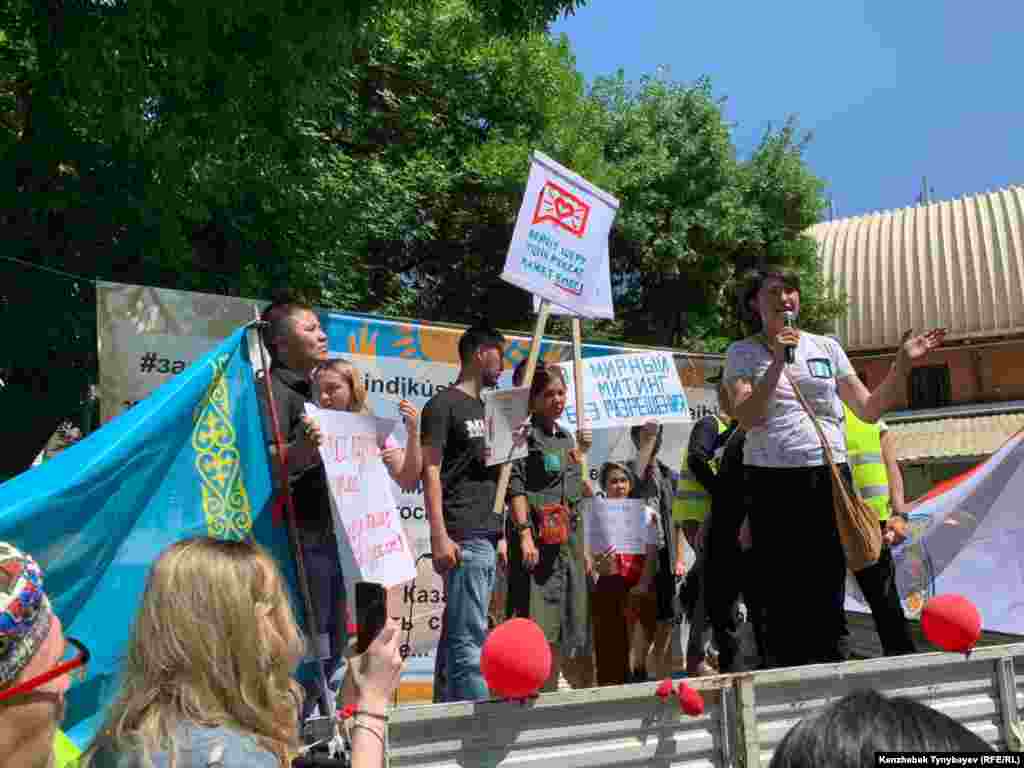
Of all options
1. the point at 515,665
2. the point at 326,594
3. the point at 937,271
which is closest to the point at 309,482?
the point at 326,594

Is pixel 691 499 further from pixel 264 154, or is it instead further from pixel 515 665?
pixel 264 154

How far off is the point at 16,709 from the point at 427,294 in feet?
49.0

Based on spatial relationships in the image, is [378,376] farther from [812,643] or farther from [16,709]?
[16,709]

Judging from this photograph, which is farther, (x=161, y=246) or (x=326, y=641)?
(x=161, y=246)

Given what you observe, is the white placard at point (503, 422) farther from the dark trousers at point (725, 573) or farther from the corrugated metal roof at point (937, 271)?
the corrugated metal roof at point (937, 271)

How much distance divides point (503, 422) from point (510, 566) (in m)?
0.77

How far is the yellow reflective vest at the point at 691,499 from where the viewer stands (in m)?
6.41

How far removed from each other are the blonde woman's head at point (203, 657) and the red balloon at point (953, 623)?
98.8 inches

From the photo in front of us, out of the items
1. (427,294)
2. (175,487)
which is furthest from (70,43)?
(427,294)

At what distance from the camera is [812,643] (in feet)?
14.8

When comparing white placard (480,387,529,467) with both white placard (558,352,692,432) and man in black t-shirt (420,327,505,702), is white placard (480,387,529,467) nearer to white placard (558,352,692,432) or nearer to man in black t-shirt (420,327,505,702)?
man in black t-shirt (420,327,505,702)

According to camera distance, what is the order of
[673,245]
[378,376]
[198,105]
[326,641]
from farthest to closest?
1. [673,245]
2. [198,105]
3. [378,376]
4. [326,641]

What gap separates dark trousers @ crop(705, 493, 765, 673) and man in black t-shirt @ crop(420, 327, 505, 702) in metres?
1.15

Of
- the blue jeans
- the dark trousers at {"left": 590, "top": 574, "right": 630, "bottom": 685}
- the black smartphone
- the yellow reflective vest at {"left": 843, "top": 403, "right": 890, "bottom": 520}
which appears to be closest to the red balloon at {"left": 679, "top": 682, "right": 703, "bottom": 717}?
the black smartphone
